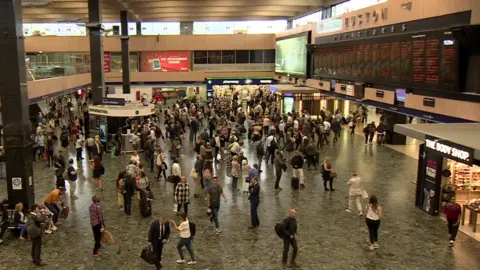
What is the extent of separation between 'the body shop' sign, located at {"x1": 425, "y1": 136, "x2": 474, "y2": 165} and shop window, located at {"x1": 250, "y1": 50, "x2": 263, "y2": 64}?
34516 millimetres

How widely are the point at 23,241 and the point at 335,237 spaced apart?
25.1 feet

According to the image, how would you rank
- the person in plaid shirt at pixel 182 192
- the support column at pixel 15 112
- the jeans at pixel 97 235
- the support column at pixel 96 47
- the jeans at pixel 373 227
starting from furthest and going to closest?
the support column at pixel 96 47 → the support column at pixel 15 112 → the person in plaid shirt at pixel 182 192 → the jeans at pixel 373 227 → the jeans at pixel 97 235

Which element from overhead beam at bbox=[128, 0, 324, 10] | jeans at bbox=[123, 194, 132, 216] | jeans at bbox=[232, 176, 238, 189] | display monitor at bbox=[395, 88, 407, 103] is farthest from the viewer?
overhead beam at bbox=[128, 0, 324, 10]

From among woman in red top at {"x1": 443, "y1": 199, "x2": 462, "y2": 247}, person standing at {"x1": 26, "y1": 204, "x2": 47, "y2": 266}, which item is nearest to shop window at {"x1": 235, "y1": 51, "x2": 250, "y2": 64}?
woman in red top at {"x1": 443, "y1": 199, "x2": 462, "y2": 247}

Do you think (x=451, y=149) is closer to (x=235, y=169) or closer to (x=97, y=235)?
(x=235, y=169)

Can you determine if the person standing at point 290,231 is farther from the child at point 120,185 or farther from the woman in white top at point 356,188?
the child at point 120,185

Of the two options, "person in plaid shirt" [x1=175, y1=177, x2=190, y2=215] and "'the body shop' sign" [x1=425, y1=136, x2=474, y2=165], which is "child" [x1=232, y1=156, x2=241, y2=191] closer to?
"person in plaid shirt" [x1=175, y1=177, x2=190, y2=215]

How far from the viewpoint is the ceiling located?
33731 mm

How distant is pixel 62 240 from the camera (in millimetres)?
11094

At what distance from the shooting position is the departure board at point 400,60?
1556cm

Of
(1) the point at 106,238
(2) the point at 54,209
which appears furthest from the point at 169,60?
(1) the point at 106,238

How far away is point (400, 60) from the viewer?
A: 18.8 metres

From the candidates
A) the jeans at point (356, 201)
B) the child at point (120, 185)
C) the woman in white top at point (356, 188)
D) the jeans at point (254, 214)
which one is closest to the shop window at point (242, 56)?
the child at point (120, 185)

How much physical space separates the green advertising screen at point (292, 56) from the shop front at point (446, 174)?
19919 mm
